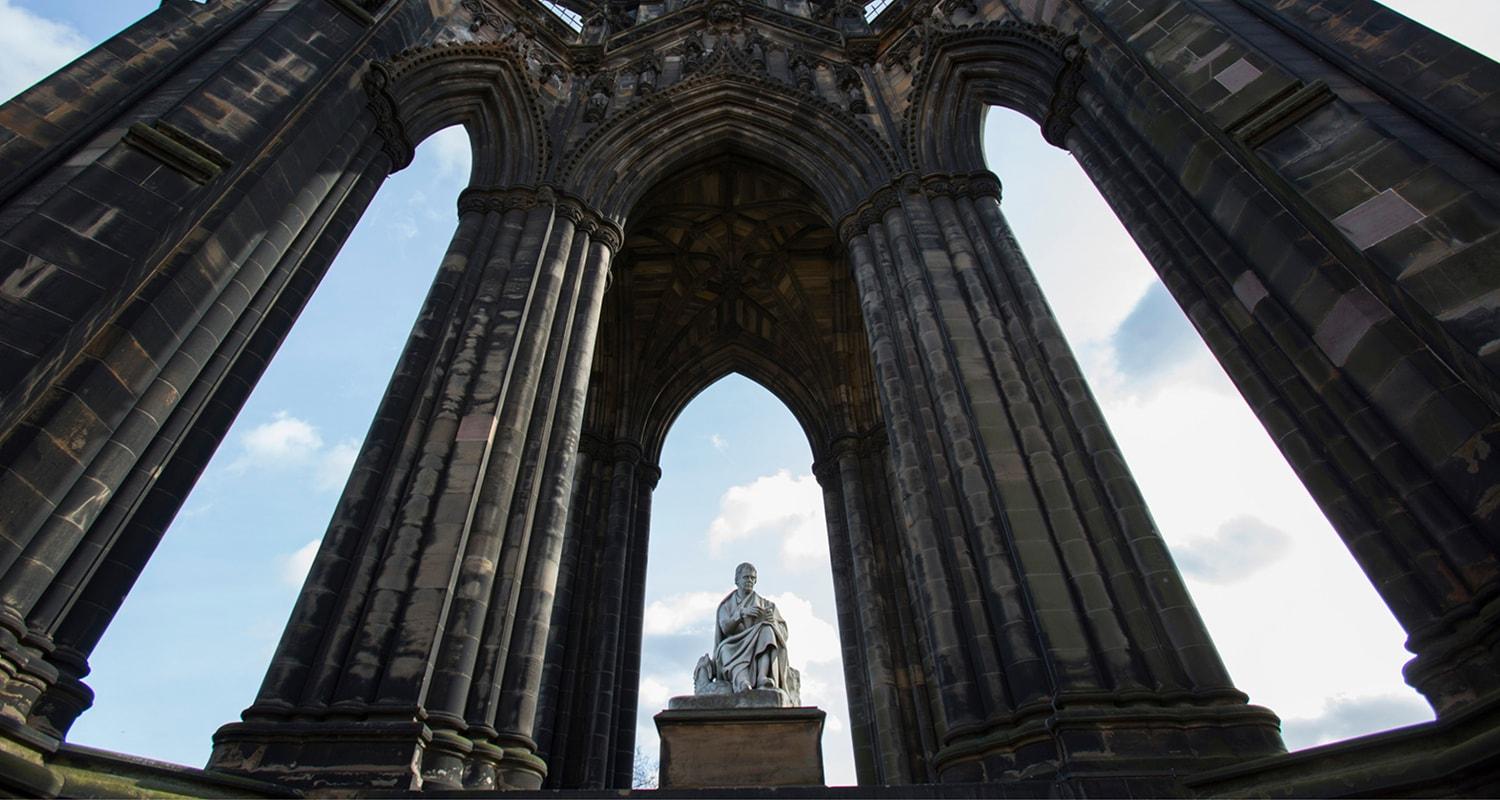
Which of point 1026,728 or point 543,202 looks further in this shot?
point 543,202

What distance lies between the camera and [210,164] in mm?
7590

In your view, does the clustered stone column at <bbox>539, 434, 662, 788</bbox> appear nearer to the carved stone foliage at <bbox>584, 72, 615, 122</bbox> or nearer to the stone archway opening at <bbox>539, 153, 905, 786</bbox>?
the stone archway opening at <bbox>539, 153, 905, 786</bbox>

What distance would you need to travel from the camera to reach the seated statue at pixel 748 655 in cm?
960

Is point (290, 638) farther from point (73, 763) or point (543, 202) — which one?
point (543, 202)

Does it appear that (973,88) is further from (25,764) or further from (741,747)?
(25,764)

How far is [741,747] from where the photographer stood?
731 centimetres

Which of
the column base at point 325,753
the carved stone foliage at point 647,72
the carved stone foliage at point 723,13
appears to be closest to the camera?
the column base at point 325,753

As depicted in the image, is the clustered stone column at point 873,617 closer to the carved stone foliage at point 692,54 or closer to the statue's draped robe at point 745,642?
the statue's draped robe at point 745,642

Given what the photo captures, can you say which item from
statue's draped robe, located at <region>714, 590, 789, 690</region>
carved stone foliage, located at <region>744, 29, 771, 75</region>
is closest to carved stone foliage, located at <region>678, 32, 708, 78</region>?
carved stone foliage, located at <region>744, 29, 771, 75</region>

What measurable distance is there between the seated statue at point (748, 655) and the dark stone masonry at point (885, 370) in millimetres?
1886

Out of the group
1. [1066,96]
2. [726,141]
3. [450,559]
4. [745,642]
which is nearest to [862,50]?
[726,141]

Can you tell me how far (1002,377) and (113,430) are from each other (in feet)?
29.3

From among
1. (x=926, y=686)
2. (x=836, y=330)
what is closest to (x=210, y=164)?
(x=926, y=686)

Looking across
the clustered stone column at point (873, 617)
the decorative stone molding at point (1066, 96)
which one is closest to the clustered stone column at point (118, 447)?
the decorative stone molding at point (1066, 96)
